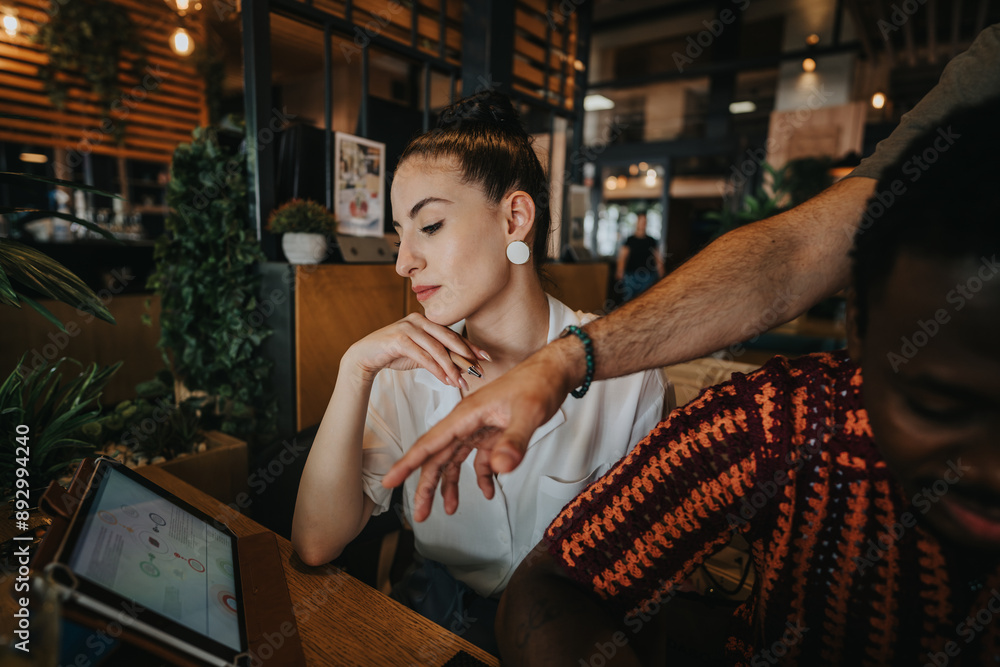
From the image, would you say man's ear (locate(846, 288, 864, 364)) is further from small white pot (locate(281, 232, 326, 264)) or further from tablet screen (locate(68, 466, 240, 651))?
small white pot (locate(281, 232, 326, 264))

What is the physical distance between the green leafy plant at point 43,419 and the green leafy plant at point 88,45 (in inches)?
216

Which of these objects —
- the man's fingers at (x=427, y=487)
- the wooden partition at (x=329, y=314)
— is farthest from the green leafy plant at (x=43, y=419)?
the man's fingers at (x=427, y=487)

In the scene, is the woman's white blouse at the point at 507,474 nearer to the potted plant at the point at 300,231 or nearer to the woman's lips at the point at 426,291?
the woman's lips at the point at 426,291

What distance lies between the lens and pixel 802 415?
2.51 ft

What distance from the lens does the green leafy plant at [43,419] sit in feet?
3.60

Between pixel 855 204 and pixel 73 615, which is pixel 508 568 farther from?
pixel 855 204

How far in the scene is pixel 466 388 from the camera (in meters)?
1.20

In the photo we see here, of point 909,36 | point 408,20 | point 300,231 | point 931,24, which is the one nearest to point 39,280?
point 300,231

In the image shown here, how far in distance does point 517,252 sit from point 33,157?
689 centimetres

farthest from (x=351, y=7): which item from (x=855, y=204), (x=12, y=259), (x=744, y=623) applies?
(x=744, y=623)

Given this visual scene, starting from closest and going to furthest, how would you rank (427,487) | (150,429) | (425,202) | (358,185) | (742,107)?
1. (427,487)
2. (425,202)
3. (150,429)
4. (358,185)
5. (742,107)

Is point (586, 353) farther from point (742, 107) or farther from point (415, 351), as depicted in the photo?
point (742, 107)

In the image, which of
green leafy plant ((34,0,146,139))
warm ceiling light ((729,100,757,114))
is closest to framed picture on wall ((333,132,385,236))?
green leafy plant ((34,0,146,139))

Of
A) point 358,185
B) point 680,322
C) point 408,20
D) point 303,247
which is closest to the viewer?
point 680,322
